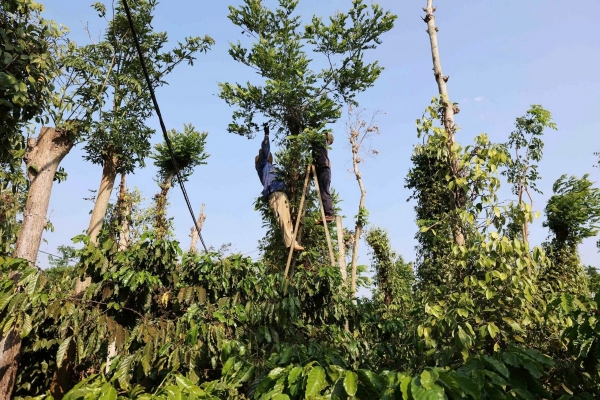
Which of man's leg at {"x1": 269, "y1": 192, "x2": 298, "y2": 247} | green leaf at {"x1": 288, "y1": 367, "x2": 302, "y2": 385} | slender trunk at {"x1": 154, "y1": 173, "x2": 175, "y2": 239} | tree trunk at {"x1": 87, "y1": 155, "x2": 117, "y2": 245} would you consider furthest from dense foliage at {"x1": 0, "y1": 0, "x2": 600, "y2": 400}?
slender trunk at {"x1": 154, "y1": 173, "x2": 175, "y2": 239}

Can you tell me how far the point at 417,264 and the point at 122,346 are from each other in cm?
1066

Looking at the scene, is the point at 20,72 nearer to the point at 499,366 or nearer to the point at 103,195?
the point at 499,366

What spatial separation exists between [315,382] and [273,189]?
5539 mm

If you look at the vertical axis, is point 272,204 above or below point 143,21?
below

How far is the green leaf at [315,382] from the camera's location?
173cm

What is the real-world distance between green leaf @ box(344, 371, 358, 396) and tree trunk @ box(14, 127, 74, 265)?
4.84 meters

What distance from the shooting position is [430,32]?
5.06 metres

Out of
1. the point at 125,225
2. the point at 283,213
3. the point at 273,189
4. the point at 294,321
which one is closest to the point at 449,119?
the point at 294,321

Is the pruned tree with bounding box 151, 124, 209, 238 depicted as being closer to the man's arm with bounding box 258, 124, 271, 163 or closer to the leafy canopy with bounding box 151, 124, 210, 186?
the leafy canopy with bounding box 151, 124, 210, 186

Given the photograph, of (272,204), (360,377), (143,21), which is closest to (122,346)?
(360,377)

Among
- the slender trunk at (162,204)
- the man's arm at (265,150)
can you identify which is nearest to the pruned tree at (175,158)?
the slender trunk at (162,204)

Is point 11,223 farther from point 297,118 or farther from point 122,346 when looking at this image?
point 297,118

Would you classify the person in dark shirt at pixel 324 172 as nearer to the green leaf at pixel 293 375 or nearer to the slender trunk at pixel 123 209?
the green leaf at pixel 293 375

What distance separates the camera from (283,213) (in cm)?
706
